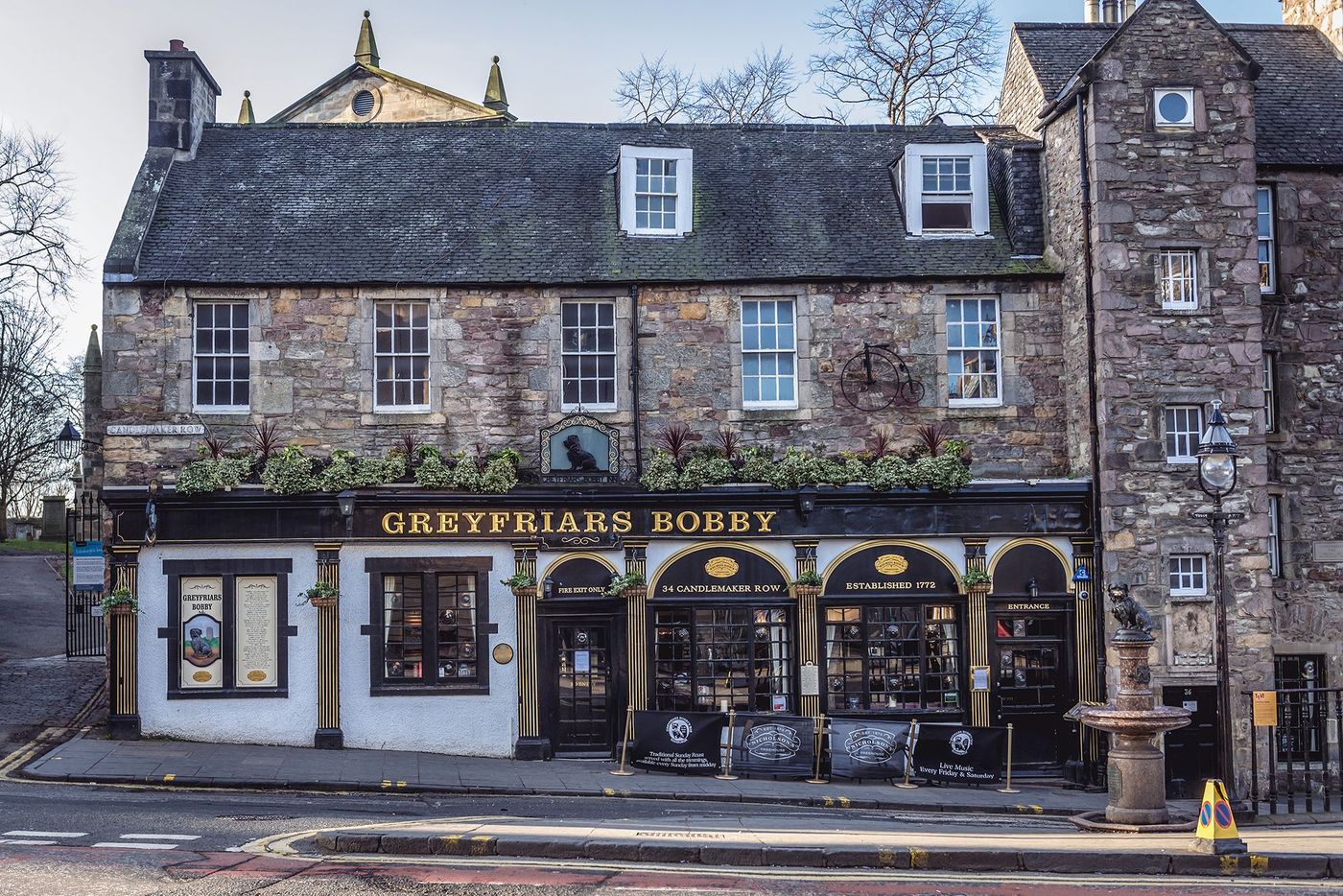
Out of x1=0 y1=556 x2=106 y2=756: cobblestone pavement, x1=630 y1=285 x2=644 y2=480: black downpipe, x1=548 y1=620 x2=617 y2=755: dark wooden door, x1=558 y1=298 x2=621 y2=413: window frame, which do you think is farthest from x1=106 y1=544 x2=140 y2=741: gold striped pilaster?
x1=630 y1=285 x2=644 y2=480: black downpipe

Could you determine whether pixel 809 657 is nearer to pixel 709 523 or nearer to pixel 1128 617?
pixel 709 523

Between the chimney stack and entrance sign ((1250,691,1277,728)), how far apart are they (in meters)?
18.4

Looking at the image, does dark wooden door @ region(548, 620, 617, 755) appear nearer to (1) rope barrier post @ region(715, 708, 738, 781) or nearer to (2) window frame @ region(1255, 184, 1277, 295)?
Result: (1) rope barrier post @ region(715, 708, 738, 781)

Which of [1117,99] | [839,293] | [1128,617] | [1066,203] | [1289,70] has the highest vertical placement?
[1289,70]

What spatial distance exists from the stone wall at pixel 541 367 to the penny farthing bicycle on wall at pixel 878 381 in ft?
0.48

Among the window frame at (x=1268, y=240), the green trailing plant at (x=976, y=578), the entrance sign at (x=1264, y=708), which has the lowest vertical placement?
the entrance sign at (x=1264, y=708)

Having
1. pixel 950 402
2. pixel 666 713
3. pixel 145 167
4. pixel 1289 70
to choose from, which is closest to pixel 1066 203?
pixel 950 402

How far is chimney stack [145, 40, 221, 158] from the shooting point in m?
22.8

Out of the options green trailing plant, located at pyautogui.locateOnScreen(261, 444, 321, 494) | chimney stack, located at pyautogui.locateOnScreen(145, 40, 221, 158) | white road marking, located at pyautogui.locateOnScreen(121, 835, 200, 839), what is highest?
chimney stack, located at pyautogui.locateOnScreen(145, 40, 221, 158)

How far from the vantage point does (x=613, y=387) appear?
21406 millimetres

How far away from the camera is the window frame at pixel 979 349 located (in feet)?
71.1

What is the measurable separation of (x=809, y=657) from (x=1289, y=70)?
45.4ft

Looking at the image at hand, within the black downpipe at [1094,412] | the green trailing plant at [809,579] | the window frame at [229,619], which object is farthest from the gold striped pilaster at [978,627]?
the window frame at [229,619]

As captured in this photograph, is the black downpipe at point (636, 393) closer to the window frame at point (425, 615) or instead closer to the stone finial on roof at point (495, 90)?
the window frame at point (425, 615)
